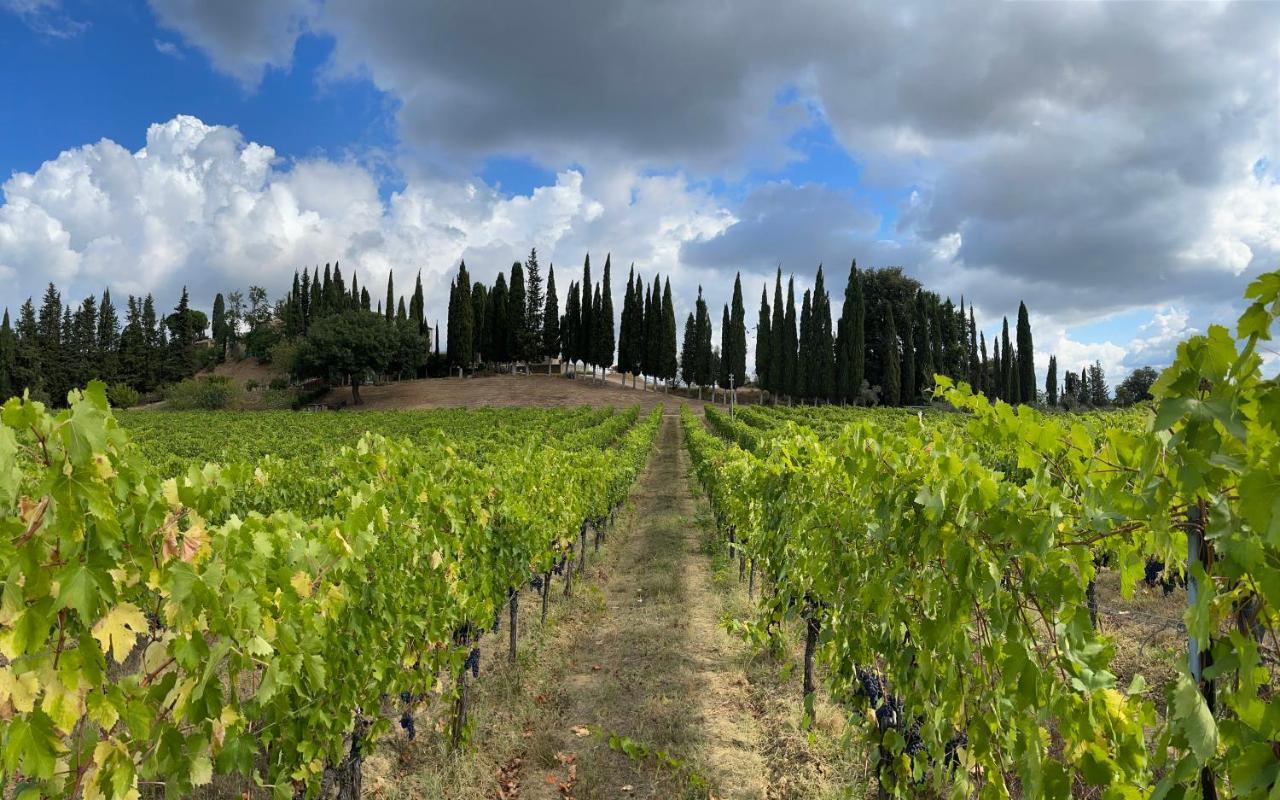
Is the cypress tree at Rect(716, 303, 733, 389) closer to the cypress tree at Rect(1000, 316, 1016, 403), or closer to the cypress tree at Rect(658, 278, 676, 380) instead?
the cypress tree at Rect(658, 278, 676, 380)

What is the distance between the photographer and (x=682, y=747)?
5.03m

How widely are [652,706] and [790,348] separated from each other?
51334mm

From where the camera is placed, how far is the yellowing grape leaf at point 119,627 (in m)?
1.77

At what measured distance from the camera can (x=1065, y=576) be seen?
79.4 inches

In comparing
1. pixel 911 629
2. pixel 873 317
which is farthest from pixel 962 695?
pixel 873 317

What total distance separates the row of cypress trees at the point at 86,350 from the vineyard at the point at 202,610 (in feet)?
235

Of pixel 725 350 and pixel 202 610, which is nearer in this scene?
pixel 202 610

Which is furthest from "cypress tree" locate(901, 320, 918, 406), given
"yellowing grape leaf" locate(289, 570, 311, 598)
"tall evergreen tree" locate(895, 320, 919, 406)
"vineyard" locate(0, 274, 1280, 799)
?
"yellowing grape leaf" locate(289, 570, 311, 598)

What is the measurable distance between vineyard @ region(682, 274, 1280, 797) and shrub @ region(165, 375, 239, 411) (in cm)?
6463

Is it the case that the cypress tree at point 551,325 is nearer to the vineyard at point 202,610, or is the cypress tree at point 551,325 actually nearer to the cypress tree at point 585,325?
the cypress tree at point 585,325

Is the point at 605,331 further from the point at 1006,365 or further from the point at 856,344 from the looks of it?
the point at 1006,365

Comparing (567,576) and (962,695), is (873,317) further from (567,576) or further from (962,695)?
(962,695)

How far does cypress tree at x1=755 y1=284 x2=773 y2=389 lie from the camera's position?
57.2 m

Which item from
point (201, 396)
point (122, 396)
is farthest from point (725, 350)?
point (122, 396)
